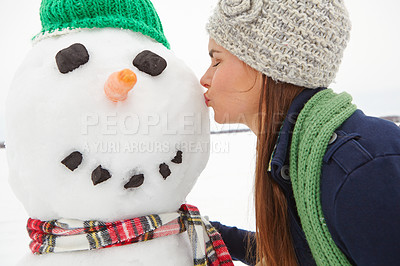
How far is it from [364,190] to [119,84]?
0.43 m

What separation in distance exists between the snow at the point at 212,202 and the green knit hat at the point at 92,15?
0.48 meters

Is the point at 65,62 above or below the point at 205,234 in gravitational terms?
above

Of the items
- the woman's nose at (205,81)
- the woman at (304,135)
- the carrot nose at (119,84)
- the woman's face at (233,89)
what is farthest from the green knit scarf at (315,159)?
the carrot nose at (119,84)

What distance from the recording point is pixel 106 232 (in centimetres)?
59

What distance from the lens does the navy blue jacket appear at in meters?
0.50

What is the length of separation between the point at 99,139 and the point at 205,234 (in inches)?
13.2

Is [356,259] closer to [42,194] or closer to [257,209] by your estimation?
[257,209]

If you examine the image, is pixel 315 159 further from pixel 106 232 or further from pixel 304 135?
pixel 106 232

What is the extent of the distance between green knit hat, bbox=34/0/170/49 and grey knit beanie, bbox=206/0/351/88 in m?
0.19

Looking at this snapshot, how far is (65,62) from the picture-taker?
22.9 inches

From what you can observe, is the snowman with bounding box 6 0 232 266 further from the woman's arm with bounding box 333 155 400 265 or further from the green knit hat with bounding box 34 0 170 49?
the woman's arm with bounding box 333 155 400 265

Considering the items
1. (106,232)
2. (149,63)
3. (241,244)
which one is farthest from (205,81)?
(241,244)

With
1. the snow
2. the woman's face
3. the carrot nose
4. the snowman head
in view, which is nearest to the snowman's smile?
the snowman head

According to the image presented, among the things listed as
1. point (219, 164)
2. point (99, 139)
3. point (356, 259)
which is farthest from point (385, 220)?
point (219, 164)
